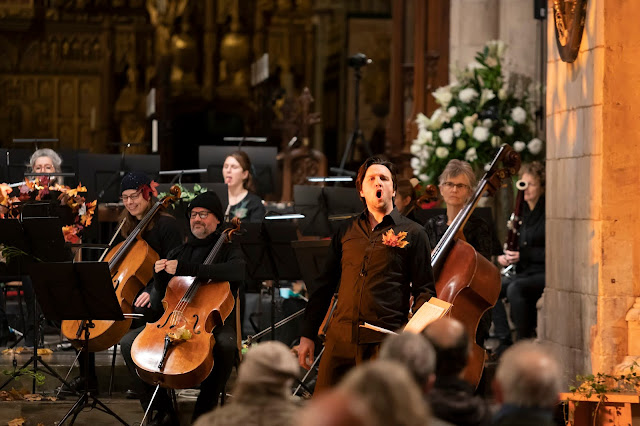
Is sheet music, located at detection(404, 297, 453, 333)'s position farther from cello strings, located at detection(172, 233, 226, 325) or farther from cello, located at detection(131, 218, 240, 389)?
cello strings, located at detection(172, 233, 226, 325)

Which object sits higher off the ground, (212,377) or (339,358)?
(339,358)

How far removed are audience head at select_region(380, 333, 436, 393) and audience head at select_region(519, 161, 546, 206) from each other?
521 centimetres

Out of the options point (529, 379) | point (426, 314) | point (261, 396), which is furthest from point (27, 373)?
point (529, 379)

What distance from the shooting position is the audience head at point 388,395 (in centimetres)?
260

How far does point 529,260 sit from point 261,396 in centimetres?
534

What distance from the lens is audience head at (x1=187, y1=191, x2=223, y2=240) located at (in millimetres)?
6582

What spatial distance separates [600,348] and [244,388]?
3756 millimetres

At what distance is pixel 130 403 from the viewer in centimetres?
725

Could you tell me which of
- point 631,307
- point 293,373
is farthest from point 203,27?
point 293,373

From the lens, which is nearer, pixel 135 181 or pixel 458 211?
pixel 458 211

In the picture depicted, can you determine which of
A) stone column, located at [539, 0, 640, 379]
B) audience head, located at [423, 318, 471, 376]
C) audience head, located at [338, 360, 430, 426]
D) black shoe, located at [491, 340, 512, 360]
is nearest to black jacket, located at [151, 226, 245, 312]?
stone column, located at [539, 0, 640, 379]

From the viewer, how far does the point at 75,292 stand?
6.30 meters

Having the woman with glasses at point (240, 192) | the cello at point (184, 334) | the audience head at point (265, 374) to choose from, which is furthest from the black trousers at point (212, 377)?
the audience head at point (265, 374)

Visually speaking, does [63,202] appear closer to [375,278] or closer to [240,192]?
[240,192]
